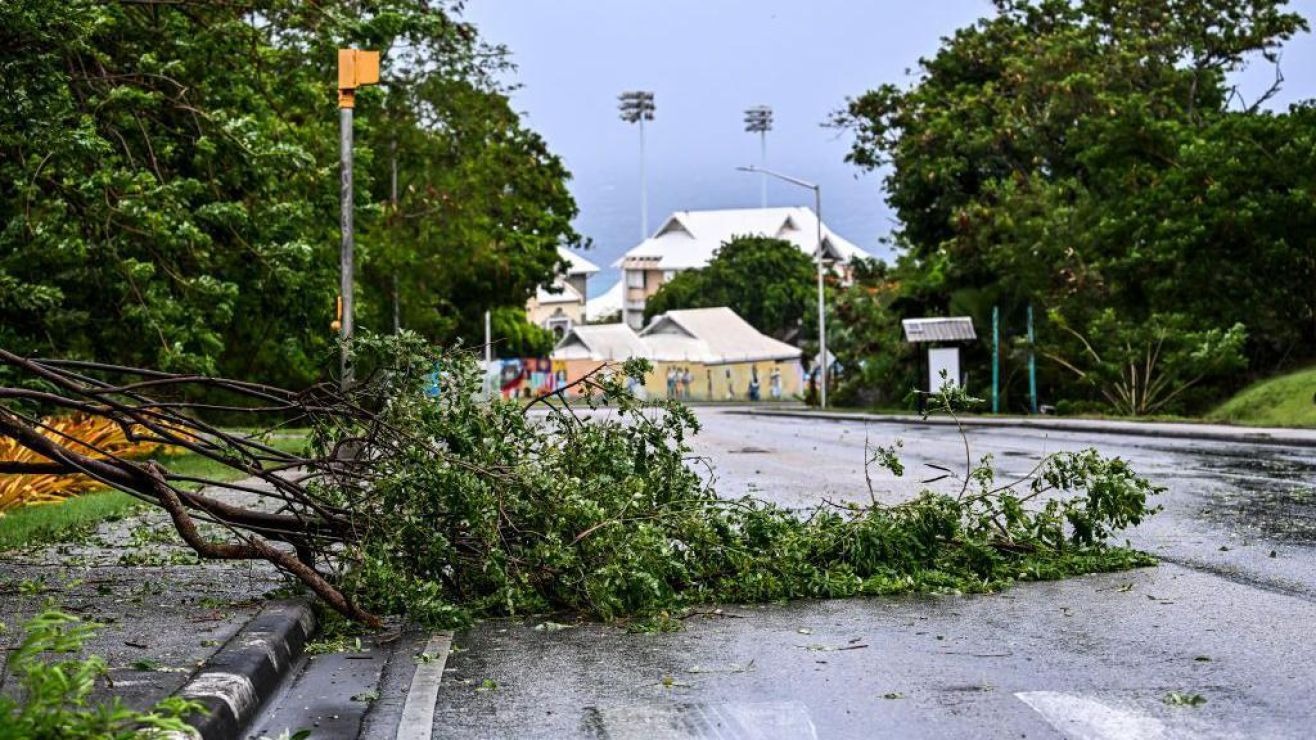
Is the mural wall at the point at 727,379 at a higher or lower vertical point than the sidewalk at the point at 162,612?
higher

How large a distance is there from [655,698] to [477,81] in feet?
134

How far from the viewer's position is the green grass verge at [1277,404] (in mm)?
32375

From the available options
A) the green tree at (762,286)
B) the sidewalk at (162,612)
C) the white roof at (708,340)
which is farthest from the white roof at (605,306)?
the sidewalk at (162,612)

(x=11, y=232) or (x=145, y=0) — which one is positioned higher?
(x=145, y=0)

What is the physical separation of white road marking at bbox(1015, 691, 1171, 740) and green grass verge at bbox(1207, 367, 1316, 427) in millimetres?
26366

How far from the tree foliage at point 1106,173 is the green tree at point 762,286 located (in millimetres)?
54518

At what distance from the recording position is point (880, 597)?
9984 mm

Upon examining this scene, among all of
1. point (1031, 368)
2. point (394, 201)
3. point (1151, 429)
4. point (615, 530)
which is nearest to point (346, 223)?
point (615, 530)

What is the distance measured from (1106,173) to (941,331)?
771 centimetres

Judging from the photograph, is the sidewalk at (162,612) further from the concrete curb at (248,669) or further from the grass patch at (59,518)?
the grass patch at (59,518)

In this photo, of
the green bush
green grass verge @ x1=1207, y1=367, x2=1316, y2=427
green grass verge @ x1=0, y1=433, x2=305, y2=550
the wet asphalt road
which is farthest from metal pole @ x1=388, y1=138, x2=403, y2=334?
the green bush

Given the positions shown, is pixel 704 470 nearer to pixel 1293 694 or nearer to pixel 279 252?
pixel 279 252

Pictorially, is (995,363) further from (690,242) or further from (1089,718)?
(690,242)

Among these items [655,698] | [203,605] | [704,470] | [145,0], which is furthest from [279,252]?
[655,698]
